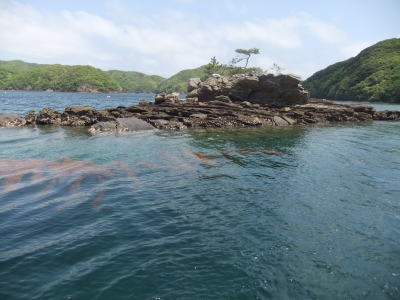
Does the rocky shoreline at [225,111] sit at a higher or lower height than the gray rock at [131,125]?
higher

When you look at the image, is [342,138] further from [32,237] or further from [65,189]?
[32,237]

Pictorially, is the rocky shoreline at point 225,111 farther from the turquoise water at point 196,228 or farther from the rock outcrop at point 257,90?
the turquoise water at point 196,228

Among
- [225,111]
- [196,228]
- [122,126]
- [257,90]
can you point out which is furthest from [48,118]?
[257,90]

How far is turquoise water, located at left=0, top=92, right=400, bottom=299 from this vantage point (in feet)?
14.2

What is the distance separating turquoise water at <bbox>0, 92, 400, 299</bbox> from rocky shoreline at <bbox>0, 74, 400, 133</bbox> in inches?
487

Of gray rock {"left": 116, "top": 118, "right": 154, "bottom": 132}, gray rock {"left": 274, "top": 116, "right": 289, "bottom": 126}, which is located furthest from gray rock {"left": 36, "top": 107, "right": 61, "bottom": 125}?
gray rock {"left": 274, "top": 116, "right": 289, "bottom": 126}

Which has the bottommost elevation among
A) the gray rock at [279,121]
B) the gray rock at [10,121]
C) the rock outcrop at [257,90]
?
the gray rock at [10,121]

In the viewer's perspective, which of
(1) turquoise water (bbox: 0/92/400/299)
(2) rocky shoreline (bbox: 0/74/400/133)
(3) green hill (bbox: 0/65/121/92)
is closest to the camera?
(1) turquoise water (bbox: 0/92/400/299)

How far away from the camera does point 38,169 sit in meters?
10.6

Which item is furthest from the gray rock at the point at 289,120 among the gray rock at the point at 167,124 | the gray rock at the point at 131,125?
the gray rock at the point at 131,125

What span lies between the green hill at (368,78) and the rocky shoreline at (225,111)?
162 feet

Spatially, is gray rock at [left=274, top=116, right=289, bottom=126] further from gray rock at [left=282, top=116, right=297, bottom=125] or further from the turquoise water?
the turquoise water

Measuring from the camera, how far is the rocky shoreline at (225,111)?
24547 millimetres

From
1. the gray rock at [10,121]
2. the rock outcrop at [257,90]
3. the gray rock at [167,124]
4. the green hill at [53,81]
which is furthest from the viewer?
the green hill at [53,81]
